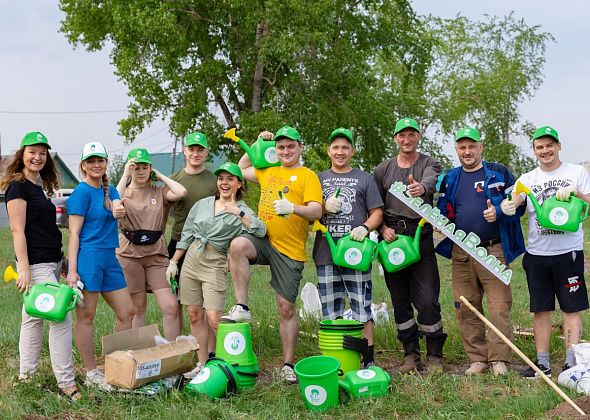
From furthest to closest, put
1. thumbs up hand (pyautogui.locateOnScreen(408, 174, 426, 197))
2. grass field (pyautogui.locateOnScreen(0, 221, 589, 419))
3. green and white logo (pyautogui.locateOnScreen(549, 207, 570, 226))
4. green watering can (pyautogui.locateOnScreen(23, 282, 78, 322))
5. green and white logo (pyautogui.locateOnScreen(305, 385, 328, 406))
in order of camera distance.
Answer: thumbs up hand (pyautogui.locateOnScreen(408, 174, 426, 197)), green and white logo (pyautogui.locateOnScreen(549, 207, 570, 226)), green watering can (pyautogui.locateOnScreen(23, 282, 78, 322)), green and white logo (pyautogui.locateOnScreen(305, 385, 328, 406)), grass field (pyautogui.locateOnScreen(0, 221, 589, 419))

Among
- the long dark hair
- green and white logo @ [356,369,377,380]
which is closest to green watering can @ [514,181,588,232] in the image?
green and white logo @ [356,369,377,380]

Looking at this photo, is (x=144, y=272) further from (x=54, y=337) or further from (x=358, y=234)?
(x=358, y=234)

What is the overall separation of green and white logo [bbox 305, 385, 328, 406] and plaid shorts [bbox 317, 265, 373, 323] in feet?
3.11

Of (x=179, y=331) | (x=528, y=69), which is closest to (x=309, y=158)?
(x=179, y=331)

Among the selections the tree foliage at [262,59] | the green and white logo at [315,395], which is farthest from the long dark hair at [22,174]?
the tree foliage at [262,59]

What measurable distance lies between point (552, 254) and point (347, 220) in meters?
1.59

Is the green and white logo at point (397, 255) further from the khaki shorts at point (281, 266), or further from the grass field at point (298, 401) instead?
the grass field at point (298, 401)

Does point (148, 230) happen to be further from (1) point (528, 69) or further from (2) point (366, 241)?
(1) point (528, 69)

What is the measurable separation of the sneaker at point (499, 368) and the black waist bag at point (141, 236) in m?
2.94

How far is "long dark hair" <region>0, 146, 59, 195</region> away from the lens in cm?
510

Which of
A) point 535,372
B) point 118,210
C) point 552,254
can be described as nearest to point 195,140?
point 118,210

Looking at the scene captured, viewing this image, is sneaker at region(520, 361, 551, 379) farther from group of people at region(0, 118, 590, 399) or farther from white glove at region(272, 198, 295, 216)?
white glove at region(272, 198, 295, 216)

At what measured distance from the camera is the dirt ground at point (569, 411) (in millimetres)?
4320

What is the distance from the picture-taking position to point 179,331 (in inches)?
236
